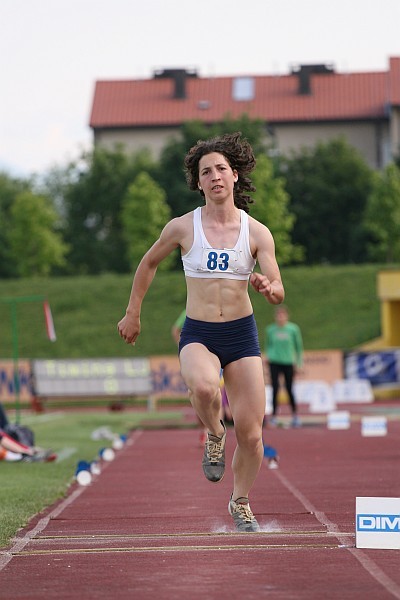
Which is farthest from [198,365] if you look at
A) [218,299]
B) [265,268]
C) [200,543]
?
[200,543]

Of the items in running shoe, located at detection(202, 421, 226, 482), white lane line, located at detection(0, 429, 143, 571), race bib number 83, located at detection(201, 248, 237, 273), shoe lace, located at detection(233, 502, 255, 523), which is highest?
race bib number 83, located at detection(201, 248, 237, 273)

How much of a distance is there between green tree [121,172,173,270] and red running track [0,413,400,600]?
2253 inches

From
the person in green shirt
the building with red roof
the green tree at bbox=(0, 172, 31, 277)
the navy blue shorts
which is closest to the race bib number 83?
the navy blue shorts

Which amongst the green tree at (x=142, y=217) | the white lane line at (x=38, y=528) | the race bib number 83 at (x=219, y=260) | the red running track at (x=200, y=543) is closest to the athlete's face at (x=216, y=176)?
the race bib number 83 at (x=219, y=260)

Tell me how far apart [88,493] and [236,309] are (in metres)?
3.80

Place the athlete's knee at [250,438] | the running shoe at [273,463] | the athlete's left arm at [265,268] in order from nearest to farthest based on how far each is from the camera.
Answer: the athlete's left arm at [265,268], the athlete's knee at [250,438], the running shoe at [273,463]

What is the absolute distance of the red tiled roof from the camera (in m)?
93.1

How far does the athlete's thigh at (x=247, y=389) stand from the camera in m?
8.33

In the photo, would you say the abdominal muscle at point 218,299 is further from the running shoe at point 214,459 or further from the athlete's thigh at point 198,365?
the running shoe at point 214,459

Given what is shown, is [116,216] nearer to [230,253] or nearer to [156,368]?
[156,368]

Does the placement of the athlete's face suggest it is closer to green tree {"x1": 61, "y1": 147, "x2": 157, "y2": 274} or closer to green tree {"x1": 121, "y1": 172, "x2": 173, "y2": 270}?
green tree {"x1": 121, "y1": 172, "x2": 173, "y2": 270}

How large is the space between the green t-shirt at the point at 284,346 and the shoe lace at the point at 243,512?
551 inches

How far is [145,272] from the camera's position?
28.0 feet

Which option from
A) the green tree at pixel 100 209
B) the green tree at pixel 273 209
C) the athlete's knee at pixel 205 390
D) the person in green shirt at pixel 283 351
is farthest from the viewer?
the green tree at pixel 100 209
